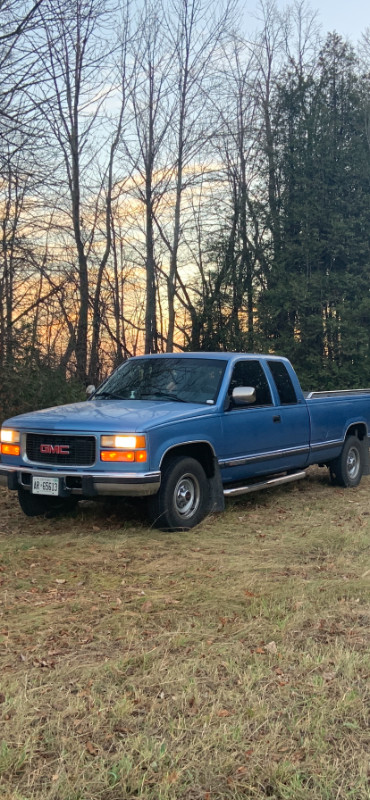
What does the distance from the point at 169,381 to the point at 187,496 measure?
1520 mm

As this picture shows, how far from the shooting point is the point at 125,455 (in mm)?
6809

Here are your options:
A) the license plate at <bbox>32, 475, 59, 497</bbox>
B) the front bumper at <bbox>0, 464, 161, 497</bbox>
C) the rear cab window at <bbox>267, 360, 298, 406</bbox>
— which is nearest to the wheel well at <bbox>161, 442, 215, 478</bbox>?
the front bumper at <bbox>0, 464, 161, 497</bbox>

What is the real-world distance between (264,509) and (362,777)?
19.4 feet

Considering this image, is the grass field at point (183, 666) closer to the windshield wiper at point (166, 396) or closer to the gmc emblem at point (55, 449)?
the gmc emblem at point (55, 449)

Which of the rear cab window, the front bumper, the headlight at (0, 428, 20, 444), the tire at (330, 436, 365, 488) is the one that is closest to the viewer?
the front bumper

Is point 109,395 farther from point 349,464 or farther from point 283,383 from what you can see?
point 349,464

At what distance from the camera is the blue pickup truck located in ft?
22.5

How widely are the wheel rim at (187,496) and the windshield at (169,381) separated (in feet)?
3.18

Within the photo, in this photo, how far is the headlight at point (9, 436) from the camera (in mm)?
7417

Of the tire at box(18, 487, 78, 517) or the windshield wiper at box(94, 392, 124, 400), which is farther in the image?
the windshield wiper at box(94, 392, 124, 400)

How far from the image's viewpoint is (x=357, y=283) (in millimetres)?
23516

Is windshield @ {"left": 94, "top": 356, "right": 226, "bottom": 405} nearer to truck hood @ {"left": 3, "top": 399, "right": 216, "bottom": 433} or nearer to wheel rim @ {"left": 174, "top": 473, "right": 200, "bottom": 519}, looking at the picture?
truck hood @ {"left": 3, "top": 399, "right": 216, "bottom": 433}

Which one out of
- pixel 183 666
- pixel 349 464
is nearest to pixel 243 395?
pixel 349 464

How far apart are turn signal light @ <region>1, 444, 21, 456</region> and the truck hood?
20 centimetres
